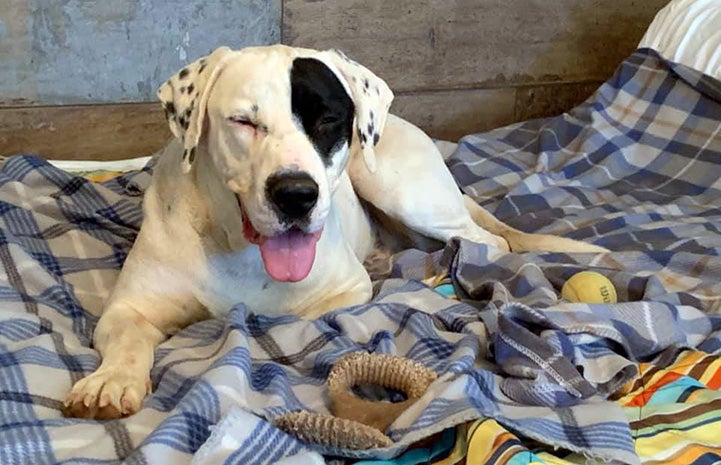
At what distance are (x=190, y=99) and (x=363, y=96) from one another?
317 mm

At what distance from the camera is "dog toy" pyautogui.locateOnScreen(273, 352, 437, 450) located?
1315mm

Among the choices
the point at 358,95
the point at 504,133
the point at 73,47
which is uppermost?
the point at 358,95

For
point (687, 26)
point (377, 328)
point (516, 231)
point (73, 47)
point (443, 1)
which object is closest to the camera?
point (377, 328)

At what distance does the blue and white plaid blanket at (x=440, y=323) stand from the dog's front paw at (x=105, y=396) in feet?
0.09

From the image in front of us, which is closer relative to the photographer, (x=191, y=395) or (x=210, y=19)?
(x=191, y=395)

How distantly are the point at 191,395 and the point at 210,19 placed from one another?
5.83 ft

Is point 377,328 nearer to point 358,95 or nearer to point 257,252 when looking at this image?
point 257,252

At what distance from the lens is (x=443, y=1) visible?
3.23m

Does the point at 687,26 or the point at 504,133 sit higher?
the point at 687,26

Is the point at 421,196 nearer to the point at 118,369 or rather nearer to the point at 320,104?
the point at 320,104

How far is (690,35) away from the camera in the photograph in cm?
296

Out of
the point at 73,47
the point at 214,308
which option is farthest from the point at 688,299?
the point at 73,47

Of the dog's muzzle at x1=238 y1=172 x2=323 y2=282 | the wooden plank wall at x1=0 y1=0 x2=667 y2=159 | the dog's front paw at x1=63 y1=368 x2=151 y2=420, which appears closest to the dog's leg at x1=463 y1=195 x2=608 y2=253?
the dog's muzzle at x1=238 y1=172 x2=323 y2=282

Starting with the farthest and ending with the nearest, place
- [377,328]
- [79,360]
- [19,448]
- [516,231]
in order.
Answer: [516,231], [377,328], [79,360], [19,448]
